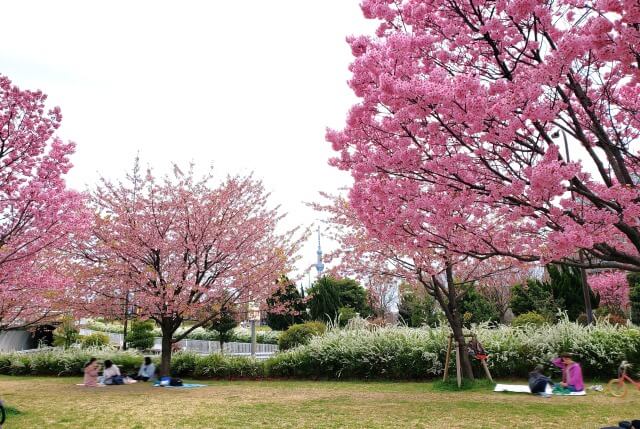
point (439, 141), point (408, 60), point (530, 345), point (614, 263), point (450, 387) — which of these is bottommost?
point (450, 387)

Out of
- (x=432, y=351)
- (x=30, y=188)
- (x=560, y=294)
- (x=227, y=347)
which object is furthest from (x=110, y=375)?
(x=560, y=294)

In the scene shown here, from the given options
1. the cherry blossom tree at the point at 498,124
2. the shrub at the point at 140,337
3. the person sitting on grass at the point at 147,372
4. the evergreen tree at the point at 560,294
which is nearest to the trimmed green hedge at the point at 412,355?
the person sitting on grass at the point at 147,372

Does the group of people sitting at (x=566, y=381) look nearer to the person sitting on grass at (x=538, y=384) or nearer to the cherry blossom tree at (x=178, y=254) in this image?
the person sitting on grass at (x=538, y=384)

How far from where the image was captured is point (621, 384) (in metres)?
9.86

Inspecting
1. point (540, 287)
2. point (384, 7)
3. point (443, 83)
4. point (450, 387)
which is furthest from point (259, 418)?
point (540, 287)

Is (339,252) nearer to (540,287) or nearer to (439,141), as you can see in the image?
(439,141)

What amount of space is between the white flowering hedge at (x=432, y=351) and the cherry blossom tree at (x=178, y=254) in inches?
93.8

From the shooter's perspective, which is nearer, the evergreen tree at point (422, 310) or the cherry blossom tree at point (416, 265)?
the cherry blossom tree at point (416, 265)

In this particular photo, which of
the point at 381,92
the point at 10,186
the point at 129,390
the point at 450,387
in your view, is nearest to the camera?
the point at 381,92

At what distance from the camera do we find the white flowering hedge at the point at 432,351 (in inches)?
444

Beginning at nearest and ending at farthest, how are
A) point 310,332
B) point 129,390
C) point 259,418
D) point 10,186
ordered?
point 259,418, point 10,186, point 129,390, point 310,332

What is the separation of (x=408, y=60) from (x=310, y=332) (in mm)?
12900

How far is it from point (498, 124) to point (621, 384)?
7.65 meters

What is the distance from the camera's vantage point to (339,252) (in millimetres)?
14180
